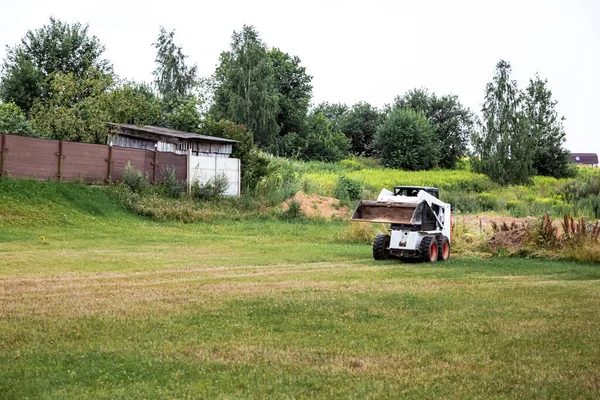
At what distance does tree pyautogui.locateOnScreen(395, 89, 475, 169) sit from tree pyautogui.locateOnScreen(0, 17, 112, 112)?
35.8m

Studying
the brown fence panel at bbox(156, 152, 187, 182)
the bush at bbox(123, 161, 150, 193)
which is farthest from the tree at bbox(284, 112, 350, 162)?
the bush at bbox(123, 161, 150, 193)

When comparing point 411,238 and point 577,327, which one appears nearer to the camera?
point 577,327

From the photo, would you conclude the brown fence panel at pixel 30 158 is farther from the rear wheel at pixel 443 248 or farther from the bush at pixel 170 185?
the rear wheel at pixel 443 248

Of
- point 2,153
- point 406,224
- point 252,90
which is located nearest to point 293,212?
point 2,153

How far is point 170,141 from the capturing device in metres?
39.7

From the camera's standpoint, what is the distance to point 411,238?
65.1ft

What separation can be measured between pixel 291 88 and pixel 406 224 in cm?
6016

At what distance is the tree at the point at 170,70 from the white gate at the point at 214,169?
114 ft

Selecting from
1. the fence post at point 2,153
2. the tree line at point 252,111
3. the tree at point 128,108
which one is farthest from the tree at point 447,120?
the fence post at point 2,153

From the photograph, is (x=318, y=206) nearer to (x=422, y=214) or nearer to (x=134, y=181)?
(x=134, y=181)

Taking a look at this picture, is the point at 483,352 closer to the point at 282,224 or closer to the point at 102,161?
the point at 282,224

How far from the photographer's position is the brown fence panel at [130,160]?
114 feet

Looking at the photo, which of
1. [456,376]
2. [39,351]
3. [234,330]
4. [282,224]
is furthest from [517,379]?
[282,224]

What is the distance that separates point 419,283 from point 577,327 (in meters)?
4.76
